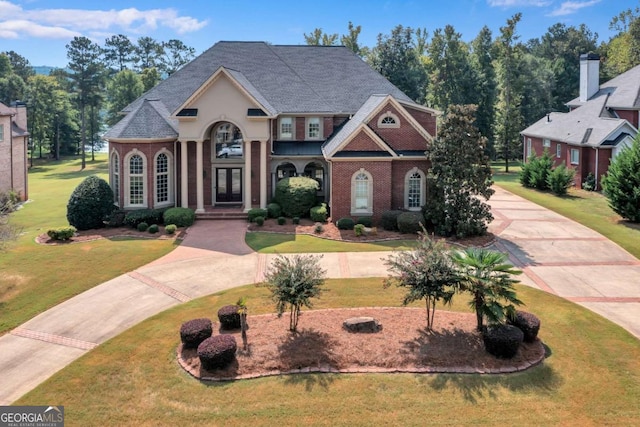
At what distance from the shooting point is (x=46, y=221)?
105ft

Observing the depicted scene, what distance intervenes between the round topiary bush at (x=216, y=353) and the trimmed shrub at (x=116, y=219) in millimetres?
18305

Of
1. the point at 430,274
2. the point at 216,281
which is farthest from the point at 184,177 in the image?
the point at 430,274

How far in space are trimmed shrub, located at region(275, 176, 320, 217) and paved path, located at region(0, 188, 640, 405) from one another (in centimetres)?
310

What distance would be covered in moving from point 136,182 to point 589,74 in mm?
46216

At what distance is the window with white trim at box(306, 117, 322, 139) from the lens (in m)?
35.5

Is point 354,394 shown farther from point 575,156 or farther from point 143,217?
point 575,156

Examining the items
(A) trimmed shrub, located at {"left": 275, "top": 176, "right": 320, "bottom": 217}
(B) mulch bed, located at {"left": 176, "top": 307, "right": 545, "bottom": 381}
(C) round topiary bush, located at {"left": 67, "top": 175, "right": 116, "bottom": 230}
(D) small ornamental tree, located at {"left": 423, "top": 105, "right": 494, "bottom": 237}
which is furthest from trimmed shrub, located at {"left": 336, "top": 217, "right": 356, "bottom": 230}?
(C) round topiary bush, located at {"left": 67, "top": 175, "right": 116, "bottom": 230}

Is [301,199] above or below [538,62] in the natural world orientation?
below

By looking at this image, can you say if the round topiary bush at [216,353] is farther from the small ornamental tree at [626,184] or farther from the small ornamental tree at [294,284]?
the small ornamental tree at [626,184]

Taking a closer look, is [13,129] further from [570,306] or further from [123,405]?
[570,306]

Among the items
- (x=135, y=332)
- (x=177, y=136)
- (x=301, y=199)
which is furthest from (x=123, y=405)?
(x=177, y=136)

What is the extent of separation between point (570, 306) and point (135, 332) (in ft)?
48.3

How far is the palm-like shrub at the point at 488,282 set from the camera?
1347cm

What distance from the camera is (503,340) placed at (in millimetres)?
13461
